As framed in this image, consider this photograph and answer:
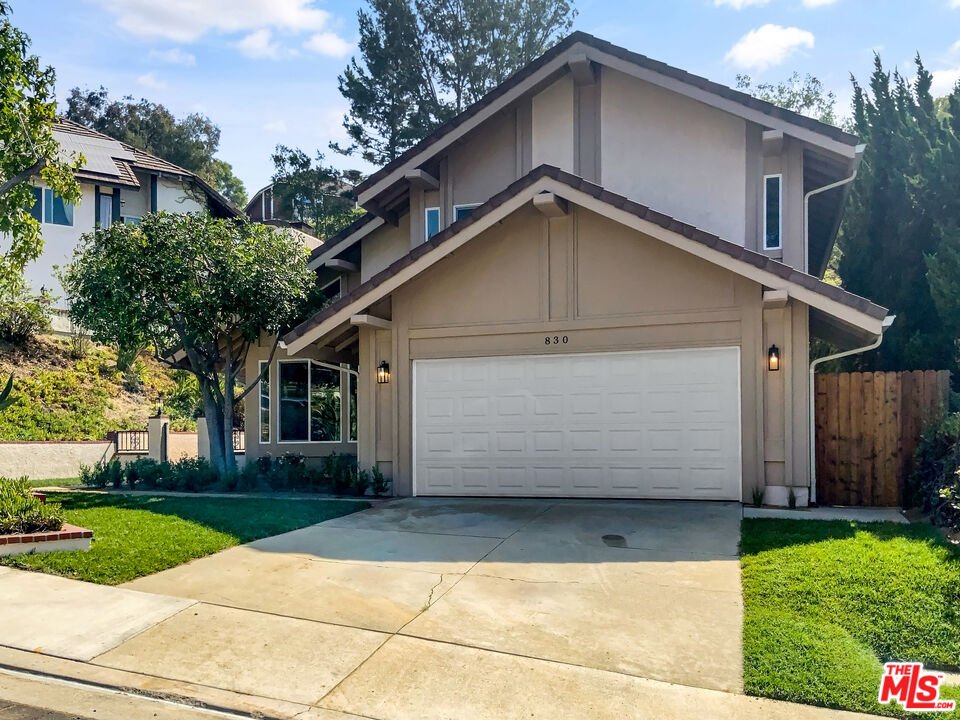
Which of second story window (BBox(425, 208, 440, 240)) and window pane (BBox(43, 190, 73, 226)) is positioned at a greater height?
window pane (BBox(43, 190, 73, 226))

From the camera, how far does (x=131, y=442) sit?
62.2ft

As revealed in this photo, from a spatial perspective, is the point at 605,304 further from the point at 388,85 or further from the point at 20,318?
the point at 388,85

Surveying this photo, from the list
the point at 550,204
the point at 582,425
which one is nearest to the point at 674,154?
the point at 550,204

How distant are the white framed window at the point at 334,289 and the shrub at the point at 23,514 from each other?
8402 mm

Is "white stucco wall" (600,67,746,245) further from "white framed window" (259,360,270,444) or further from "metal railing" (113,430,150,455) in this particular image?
"metal railing" (113,430,150,455)

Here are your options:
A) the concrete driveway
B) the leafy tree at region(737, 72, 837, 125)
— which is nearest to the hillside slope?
the concrete driveway

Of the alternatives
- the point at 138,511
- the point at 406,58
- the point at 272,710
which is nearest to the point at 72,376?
the point at 138,511

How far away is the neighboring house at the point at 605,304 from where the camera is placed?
34.7ft

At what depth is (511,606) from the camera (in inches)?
252

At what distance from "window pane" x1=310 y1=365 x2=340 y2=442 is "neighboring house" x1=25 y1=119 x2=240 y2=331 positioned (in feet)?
43.5

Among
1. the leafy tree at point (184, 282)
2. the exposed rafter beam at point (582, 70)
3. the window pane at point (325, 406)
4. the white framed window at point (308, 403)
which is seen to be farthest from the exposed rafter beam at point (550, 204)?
the window pane at point (325, 406)

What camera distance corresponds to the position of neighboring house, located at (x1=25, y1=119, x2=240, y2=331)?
26109 millimetres

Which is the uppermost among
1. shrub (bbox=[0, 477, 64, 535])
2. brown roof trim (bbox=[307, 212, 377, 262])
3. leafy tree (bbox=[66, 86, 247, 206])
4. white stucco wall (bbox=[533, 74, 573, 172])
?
leafy tree (bbox=[66, 86, 247, 206])

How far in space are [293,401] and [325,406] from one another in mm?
754
